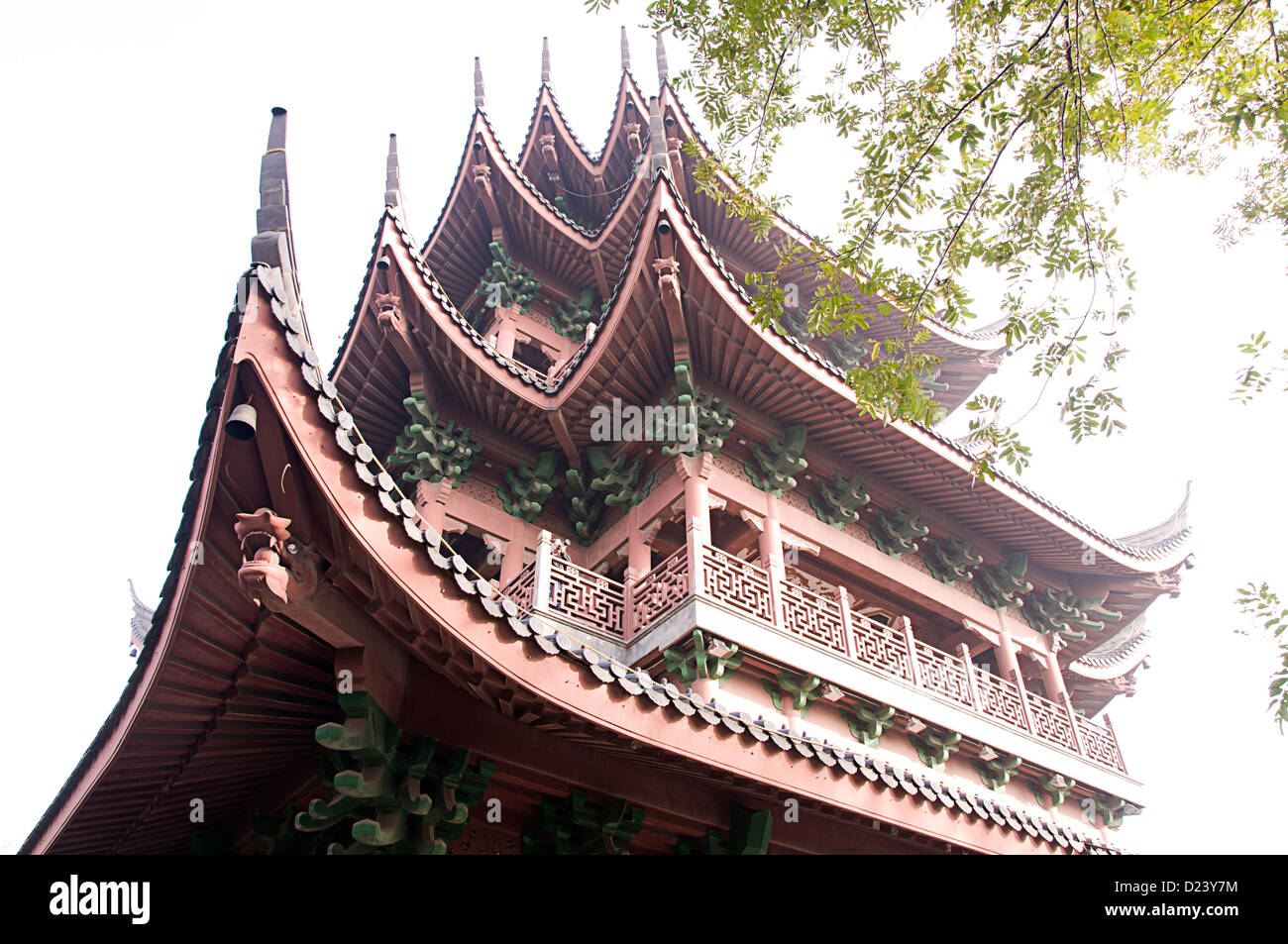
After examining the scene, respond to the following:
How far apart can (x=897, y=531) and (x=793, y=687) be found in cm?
321

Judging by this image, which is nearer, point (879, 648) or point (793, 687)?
point (793, 687)

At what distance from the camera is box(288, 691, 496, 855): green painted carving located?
3607 mm

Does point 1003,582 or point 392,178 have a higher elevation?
point 392,178

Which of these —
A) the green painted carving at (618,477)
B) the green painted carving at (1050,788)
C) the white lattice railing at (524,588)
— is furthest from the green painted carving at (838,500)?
the green painted carving at (1050,788)

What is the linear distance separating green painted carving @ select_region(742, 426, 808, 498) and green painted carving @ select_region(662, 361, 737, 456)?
0.51m

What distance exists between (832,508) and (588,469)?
2809 mm

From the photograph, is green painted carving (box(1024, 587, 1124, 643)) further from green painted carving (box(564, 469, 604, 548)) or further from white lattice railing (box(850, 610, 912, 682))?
green painted carving (box(564, 469, 604, 548))

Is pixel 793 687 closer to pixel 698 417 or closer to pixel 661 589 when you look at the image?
pixel 661 589

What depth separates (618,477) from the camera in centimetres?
991

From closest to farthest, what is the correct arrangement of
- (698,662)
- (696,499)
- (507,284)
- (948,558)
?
(698,662)
(696,499)
(948,558)
(507,284)

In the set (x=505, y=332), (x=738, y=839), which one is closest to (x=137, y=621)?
(x=505, y=332)

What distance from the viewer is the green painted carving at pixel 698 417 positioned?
9.16 meters

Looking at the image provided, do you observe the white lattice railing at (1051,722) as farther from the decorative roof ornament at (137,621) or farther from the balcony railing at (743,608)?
the decorative roof ornament at (137,621)
